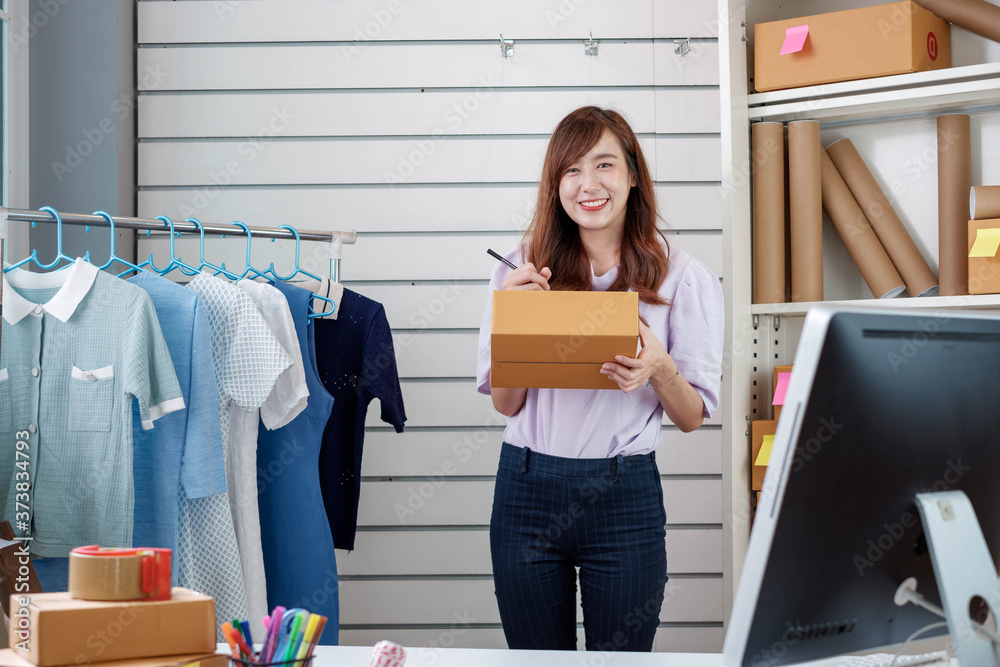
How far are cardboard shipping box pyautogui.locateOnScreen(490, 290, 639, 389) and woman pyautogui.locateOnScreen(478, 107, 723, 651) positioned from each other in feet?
0.29

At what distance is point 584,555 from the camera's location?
1704 millimetres

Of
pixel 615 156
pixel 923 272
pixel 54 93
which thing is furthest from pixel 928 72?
pixel 54 93

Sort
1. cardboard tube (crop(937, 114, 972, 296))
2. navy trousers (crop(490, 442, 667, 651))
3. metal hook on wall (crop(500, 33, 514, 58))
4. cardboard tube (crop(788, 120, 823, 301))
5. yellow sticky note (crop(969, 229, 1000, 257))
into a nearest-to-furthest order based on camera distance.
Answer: navy trousers (crop(490, 442, 667, 651)) < yellow sticky note (crop(969, 229, 1000, 257)) < cardboard tube (crop(937, 114, 972, 296)) < cardboard tube (crop(788, 120, 823, 301)) < metal hook on wall (crop(500, 33, 514, 58))

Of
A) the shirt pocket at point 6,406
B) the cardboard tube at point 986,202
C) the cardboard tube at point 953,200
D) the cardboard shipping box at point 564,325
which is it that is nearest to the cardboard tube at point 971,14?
the cardboard tube at point 953,200

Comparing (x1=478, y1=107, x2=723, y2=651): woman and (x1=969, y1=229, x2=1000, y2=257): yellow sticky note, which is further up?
(x1=969, y1=229, x2=1000, y2=257): yellow sticky note

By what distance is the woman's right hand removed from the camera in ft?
5.72

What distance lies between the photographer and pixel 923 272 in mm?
2148

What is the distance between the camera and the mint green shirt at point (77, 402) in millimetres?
1755

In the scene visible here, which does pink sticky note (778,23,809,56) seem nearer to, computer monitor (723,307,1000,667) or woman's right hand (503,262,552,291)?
woman's right hand (503,262,552,291)

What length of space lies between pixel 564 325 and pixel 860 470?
0.74 m

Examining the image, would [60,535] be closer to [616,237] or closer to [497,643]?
[616,237]

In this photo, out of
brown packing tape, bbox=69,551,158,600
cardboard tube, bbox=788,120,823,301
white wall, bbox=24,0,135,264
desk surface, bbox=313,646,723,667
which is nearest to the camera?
brown packing tape, bbox=69,551,158,600

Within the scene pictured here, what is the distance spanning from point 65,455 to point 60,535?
0.17 metres

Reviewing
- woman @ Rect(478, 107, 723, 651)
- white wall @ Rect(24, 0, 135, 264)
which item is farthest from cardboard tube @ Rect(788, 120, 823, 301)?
white wall @ Rect(24, 0, 135, 264)
